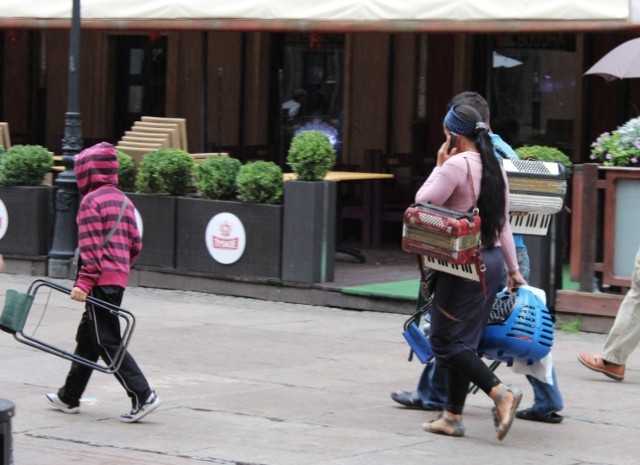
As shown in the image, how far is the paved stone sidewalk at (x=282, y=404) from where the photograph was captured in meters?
7.45

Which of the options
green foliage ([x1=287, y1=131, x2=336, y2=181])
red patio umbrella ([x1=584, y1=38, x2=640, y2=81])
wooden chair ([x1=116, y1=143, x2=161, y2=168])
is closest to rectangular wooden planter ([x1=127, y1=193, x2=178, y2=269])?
wooden chair ([x1=116, y1=143, x2=161, y2=168])

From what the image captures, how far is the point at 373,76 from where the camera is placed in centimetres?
1912

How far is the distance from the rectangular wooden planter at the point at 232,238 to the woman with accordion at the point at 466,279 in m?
5.64

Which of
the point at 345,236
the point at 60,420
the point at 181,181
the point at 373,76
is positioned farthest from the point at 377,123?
the point at 60,420

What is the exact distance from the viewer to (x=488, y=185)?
7.64 metres

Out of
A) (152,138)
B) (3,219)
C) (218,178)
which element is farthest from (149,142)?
(3,219)

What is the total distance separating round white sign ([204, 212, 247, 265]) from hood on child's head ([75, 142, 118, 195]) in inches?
205

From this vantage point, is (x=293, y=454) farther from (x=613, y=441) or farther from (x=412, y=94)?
(x=412, y=94)

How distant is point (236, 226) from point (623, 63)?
3962 mm

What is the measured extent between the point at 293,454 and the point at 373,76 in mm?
12247

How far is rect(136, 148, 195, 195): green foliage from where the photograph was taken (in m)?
14.0

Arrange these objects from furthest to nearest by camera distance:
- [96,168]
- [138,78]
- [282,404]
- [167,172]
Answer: [138,78], [167,172], [282,404], [96,168]

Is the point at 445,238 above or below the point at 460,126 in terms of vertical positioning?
below

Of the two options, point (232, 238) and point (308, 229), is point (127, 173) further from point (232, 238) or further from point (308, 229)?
point (308, 229)
